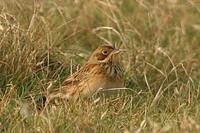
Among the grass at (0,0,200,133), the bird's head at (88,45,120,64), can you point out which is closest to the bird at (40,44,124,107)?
the bird's head at (88,45,120,64)

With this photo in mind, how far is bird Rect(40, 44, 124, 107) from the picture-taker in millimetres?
7156

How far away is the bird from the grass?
13 centimetres

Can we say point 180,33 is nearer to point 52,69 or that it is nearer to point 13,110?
point 52,69

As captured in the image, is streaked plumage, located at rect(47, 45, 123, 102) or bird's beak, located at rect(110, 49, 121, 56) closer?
streaked plumage, located at rect(47, 45, 123, 102)

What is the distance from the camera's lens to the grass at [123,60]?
619cm

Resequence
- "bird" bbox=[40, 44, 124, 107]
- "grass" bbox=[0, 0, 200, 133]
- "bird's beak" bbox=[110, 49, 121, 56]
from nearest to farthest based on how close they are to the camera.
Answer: "grass" bbox=[0, 0, 200, 133]
"bird" bbox=[40, 44, 124, 107]
"bird's beak" bbox=[110, 49, 121, 56]

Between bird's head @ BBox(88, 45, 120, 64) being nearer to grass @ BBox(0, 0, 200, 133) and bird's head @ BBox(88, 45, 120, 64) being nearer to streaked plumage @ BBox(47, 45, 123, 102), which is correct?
streaked plumage @ BBox(47, 45, 123, 102)

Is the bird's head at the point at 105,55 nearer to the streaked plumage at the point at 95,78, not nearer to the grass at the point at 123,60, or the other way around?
the streaked plumage at the point at 95,78

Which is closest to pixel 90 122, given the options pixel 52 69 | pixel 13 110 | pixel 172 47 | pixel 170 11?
pixel 13 110

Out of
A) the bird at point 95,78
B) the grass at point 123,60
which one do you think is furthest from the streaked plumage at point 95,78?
the grass at point 123,60

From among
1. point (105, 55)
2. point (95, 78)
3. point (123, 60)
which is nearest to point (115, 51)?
point (105, 55)

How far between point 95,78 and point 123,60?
141 cm

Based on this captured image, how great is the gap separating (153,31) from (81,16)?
927 millimetres

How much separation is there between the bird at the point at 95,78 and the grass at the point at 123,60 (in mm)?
127
